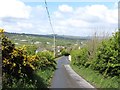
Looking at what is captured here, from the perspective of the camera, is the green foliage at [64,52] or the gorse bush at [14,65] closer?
the gorse bush at [14,65]

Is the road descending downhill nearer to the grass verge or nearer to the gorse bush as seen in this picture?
the grass verge

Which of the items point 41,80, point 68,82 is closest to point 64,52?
point 68,82

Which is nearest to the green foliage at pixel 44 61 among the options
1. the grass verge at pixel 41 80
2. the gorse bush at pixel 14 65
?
the grass verge at pixel 41 80

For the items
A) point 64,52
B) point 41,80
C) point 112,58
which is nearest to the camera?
point 112,58

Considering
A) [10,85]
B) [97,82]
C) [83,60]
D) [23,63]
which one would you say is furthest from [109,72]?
[83,60]

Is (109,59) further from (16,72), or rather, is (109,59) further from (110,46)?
(16,72)

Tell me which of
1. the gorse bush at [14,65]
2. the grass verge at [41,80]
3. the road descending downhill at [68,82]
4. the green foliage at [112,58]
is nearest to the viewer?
the gorse bush at [14,65]

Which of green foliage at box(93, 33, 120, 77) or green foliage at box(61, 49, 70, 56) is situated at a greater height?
green foliage at box(93, 33, 120, 77)

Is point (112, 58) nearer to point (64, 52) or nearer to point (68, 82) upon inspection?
point (68, 82)

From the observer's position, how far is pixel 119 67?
20812 millimetres

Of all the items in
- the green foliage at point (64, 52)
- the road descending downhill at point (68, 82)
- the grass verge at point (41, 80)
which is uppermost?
the grass verge at point (41, 80)

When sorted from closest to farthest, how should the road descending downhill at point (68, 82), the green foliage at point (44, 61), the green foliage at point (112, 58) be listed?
the green foliage at point (112, 58), the road descending downhill at point (68, 82), the green foliage at point (44, 61)

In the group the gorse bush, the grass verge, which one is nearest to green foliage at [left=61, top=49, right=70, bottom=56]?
the grass verge

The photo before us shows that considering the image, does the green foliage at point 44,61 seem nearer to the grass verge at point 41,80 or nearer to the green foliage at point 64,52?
the grass verge at point 41,80
